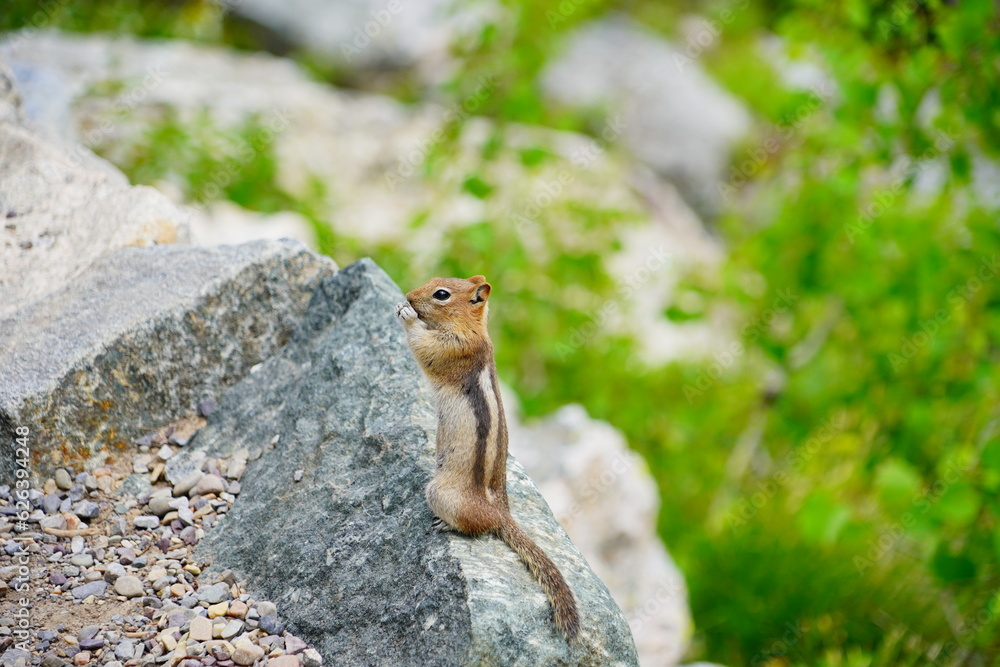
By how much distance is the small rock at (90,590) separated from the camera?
244 centimetres

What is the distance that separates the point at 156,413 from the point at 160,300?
42cm

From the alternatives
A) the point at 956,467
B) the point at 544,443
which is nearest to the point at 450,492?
the point at 544,443

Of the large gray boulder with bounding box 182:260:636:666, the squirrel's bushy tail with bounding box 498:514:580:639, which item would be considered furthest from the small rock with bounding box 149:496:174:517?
the squirrel's bushy tail with bounding box 498:514:580:639

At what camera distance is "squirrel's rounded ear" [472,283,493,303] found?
2.83m

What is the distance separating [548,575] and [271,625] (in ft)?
2.69

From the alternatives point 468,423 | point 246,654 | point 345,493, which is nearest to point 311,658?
point 246,654

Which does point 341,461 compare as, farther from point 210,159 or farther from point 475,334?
point 210,159

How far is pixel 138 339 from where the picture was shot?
2998 mm

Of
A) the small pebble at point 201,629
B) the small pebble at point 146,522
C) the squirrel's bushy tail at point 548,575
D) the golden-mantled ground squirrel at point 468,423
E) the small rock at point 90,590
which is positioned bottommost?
the small pebble at point 146,522

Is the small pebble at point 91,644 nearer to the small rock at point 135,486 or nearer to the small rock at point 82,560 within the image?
the small rock at point 82,560

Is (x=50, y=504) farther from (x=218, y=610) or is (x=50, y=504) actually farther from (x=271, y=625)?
(x=271, y=625)

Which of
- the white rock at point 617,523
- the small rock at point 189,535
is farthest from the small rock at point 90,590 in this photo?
the white rock at point 617,523

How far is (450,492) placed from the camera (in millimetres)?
2402

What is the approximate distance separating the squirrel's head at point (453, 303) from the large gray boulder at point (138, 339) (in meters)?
0.74
